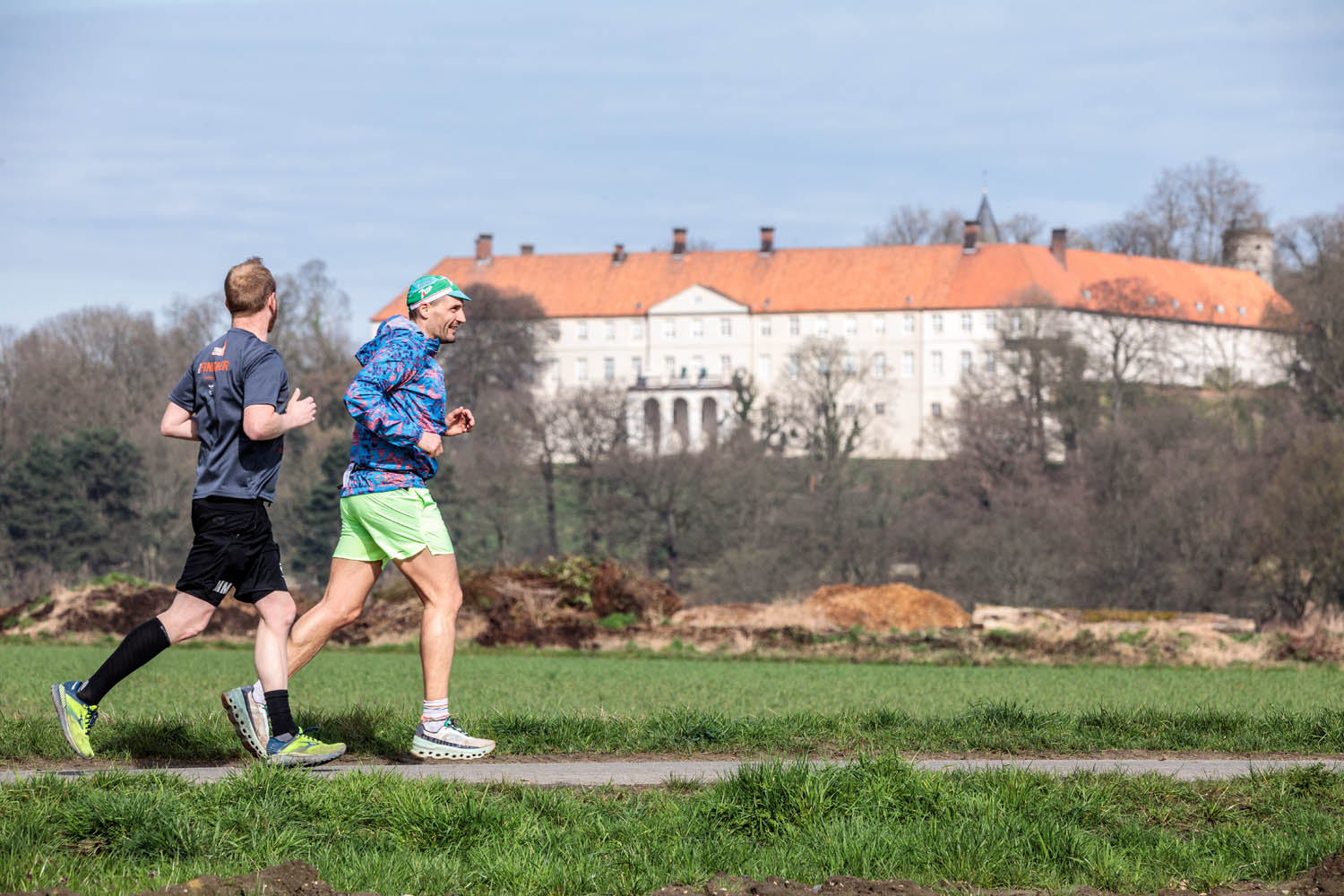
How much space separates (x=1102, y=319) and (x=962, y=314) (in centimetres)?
3069

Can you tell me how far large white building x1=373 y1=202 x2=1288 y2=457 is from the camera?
404ft

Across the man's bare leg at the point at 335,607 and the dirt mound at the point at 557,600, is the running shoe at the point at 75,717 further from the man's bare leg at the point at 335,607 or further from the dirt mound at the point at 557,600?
the dirt mound at the point at 557,600

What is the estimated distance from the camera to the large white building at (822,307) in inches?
4843

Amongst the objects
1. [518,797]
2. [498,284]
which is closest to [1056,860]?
[518,797]

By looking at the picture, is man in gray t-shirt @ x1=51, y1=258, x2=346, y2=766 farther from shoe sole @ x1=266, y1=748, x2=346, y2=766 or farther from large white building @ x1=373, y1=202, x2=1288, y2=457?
large white building @ x1=373, y1=202, x2=1288, y2=457

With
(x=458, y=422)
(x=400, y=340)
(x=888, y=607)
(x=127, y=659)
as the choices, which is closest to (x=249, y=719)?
(x=127, y=659)

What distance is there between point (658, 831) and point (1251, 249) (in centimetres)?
13375

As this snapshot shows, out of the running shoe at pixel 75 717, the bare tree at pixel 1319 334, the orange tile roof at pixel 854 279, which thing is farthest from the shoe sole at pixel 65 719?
the orange tile roof at pixel 854 279

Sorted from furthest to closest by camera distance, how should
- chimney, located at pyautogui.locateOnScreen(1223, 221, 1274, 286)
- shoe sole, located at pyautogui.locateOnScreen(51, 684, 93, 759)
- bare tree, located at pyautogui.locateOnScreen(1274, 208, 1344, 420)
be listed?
chimney, located at pyautogui.locateOnScreen(1223, 221, 1274, 286) → bare tree, located at pyautogui.locateOnScreen(1274, 208, 1344, 420) → shoe sole, located at pyautogui.locateOnScreen(51, 684, 93, 759)

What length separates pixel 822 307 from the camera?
12825 cm

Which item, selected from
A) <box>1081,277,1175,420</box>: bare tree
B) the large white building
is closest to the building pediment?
the large white building

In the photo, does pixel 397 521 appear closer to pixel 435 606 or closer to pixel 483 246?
pixel 435 606

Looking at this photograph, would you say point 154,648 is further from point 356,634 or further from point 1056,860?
point 356,634

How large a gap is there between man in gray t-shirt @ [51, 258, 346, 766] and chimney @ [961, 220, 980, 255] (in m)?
121
